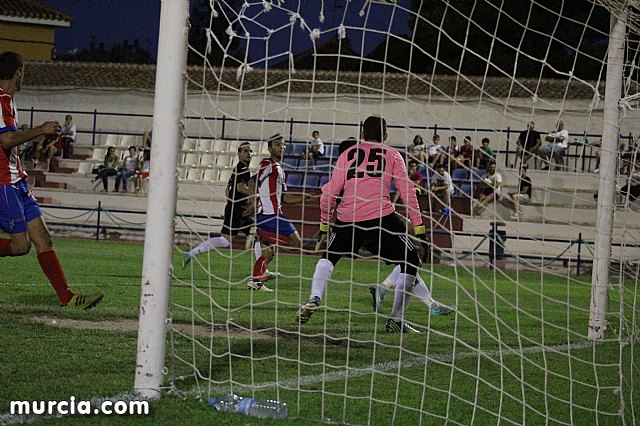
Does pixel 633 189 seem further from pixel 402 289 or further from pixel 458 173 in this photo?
pixel 458 173

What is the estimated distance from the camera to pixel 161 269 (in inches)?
215

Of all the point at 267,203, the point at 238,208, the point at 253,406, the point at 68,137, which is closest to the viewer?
the point at 253,406

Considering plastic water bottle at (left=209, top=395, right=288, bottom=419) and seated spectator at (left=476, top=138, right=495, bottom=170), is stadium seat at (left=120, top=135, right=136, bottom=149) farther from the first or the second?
plastic water bottle at (left=209, top=395, right=288, bottom=419)

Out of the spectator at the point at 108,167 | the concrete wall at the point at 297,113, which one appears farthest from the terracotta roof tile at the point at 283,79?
the spectator at the point at 108,167

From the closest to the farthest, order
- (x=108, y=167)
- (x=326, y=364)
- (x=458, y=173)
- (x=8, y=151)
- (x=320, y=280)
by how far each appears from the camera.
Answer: (x=326, y=364) → (x=8, y=151) → (x=320, y=280) → (x=458, y=173) → (x=108, y=167)

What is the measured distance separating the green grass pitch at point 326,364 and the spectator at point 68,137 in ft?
66.7

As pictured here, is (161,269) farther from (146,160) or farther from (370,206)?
(146,160)

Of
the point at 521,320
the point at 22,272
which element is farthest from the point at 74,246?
the point at 521,320

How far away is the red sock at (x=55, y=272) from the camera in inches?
325

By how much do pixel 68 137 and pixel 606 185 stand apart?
2467 cm

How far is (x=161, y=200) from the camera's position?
17.9 ft

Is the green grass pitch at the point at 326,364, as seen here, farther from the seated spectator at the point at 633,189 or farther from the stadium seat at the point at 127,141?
the stadium seat at the point at 127,141

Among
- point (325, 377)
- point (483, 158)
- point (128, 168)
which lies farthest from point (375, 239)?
point (128, 168)

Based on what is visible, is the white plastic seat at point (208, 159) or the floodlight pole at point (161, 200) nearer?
the floodlight pole at point (161, 200)
